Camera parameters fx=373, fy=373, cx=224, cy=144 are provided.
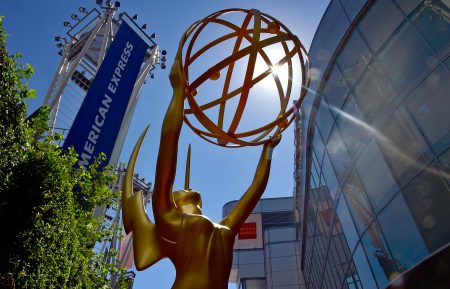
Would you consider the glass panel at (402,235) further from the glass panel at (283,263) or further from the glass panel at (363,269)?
the glass panel at (283,263)

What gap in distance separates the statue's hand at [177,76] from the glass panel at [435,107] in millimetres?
6331

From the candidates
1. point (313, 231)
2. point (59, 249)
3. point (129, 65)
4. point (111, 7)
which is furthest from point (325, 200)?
point (111, 7)

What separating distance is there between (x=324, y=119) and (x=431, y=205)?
6957mm

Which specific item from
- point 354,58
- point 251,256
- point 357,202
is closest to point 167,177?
point 357,202

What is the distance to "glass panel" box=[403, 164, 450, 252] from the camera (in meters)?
8.12

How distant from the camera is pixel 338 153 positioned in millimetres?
13500

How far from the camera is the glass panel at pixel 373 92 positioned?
33.9 feet

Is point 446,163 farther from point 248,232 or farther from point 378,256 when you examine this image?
point 248,232

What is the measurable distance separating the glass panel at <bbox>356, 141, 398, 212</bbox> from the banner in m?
9.20

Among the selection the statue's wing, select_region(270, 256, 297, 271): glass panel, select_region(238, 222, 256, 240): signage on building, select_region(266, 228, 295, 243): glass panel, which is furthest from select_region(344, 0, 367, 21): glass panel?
select_region(238, 222, 256, 240): signage on building

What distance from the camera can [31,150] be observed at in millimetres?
7562

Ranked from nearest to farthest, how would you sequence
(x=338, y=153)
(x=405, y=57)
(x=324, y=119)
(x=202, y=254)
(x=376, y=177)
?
(x=202, y=254), (x=405, y=57), (x=376, y=177), (x=338, y=153), (x=324, y=119)

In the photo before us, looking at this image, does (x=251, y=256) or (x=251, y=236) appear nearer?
(x=251, y=236)

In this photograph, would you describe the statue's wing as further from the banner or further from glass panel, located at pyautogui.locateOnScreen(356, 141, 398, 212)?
the banner
